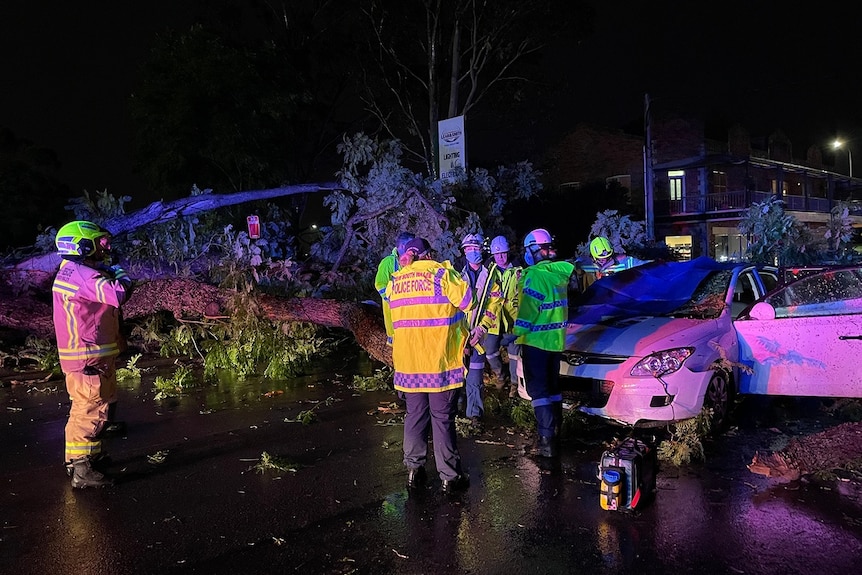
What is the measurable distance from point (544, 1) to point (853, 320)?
61.7 ft

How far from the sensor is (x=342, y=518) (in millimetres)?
3863

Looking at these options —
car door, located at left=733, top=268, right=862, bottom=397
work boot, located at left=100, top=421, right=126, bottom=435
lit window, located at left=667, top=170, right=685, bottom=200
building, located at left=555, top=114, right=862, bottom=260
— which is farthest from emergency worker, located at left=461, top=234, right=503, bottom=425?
lit window, located at left=667, top=170, right=685, bottom=200

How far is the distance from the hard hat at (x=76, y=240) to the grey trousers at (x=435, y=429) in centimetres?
250

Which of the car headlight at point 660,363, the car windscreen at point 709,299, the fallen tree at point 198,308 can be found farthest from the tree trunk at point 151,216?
the car headlight at point 660,363

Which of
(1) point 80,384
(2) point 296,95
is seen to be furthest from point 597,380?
(2) point 296,95

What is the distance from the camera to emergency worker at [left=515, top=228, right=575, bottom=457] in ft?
15.7

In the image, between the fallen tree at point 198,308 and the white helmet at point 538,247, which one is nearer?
the white helmet at point 538,247

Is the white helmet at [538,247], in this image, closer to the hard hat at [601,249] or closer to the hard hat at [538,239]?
A: the hard hat at [538,239]

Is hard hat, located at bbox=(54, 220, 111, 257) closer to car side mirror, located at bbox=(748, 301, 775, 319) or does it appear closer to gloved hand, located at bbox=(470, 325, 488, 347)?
gloved hand, located at bbox=(470, 325, 488, 347)

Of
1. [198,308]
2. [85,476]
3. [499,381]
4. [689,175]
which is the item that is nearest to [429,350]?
[85,476]

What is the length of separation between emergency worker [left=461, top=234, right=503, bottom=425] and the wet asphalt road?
30 cm

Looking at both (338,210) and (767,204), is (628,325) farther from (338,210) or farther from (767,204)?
(767,204)

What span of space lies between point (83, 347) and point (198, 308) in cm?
400

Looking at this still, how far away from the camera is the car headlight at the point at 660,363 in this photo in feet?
15.7
